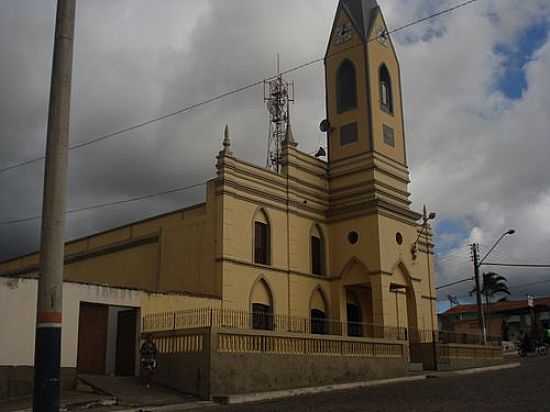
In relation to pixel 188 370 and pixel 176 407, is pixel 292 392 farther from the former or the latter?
pixel 176 407

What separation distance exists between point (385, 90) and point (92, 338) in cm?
1831

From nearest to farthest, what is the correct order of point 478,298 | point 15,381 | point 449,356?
point 15,381 → point 449,356 → point 478,298

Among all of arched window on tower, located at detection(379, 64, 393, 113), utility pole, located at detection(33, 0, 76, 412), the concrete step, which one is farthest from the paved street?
arched window on tower, located at detection(379, 64, 393, 113)

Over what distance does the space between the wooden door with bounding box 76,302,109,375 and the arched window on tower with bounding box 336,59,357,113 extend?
51.4 ft

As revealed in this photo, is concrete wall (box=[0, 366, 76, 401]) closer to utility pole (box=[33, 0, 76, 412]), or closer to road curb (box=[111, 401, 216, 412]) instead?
road curb (box=[111, 401, 216, 412])

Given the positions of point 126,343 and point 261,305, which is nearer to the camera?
point 126,343

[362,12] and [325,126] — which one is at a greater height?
[362,12]

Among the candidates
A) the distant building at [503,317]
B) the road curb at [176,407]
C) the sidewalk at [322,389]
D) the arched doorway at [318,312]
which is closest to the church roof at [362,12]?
the arched doorway at [318,312]

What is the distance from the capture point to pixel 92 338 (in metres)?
21.4

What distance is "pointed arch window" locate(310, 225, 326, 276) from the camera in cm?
3014

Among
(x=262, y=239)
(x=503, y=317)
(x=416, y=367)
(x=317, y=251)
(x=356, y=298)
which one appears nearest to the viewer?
(x=262, y=239)

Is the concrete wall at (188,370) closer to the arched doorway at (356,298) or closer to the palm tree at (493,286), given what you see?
the arched doorway at (356,298)

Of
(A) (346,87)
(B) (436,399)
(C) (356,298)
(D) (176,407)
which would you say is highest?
(A) (346,87)

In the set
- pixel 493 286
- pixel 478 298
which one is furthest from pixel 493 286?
pixel 478 298
